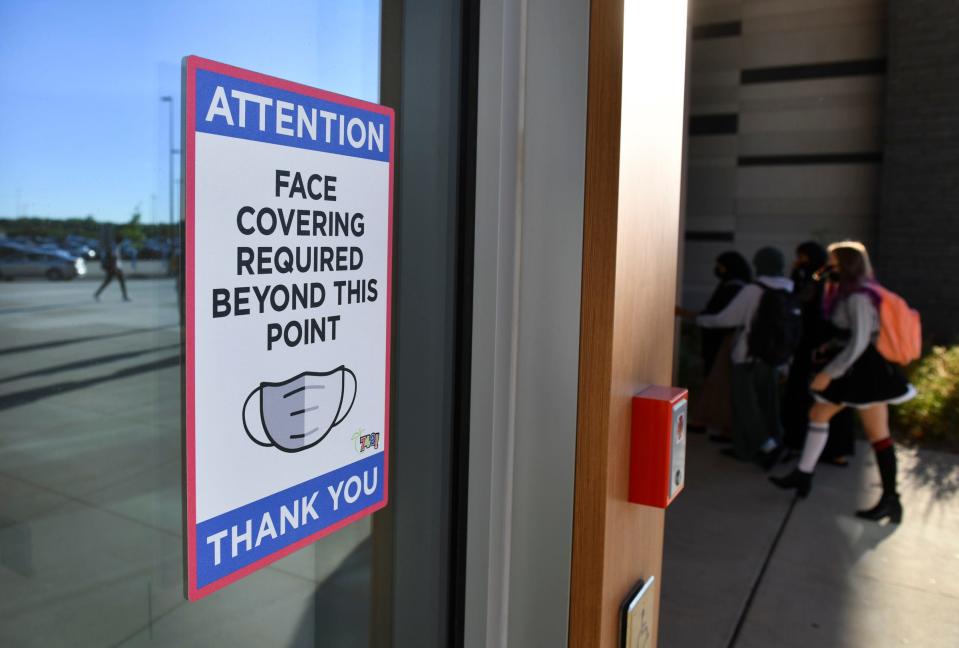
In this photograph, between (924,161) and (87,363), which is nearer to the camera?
(87,363)

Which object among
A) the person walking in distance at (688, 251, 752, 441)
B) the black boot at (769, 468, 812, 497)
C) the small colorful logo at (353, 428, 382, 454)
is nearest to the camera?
the small colorful logo at (353, 428, 382, 454)

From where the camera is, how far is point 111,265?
1044 millimetres

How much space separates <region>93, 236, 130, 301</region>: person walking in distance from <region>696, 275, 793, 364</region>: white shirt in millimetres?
5712

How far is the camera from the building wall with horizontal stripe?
10875 millimetres

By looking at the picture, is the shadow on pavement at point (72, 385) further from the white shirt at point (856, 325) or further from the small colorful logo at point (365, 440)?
the white shirt at point (856, 325)

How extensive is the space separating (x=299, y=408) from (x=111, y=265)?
36 centimetres

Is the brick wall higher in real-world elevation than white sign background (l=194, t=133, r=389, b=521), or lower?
higher

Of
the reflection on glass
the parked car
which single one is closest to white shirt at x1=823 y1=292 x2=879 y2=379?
the reflection on glass

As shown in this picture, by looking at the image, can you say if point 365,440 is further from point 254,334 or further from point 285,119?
point 285,119

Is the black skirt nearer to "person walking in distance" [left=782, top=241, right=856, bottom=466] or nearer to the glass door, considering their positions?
"person walking in distance" [left=782, top=241, right=856, bottom=466]

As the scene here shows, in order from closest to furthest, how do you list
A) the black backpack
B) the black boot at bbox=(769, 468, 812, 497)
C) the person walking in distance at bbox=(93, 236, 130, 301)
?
the person walking in distance at bbox=(93, 236, 130, 301)
the black boot at bbox=(769, 468, 812, 497)
the black backpack

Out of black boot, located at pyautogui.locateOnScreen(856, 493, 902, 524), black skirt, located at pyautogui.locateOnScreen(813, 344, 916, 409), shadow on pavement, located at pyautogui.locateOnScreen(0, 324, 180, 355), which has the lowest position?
black boot, located at pyautogui.locateOnScreen(856, 493, 902, 524)

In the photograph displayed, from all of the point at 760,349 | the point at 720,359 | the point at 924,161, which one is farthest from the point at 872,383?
the point at 924,161

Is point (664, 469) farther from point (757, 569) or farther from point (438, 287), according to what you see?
point (757, 569)
